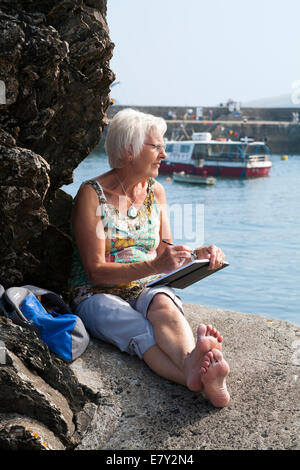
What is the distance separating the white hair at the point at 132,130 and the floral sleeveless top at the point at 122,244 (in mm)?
246

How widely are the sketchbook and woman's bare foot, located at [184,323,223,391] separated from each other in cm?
35

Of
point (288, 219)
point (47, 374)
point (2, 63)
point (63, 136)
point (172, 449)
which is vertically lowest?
point (288, 219)

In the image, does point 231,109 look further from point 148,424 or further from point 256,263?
point 148,424

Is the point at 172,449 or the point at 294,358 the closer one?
the point at 172,449

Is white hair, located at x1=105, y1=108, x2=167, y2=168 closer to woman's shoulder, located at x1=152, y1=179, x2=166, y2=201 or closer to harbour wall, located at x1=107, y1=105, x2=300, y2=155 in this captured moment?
woman's shoulder, located at x1=152, y1=179, x2=166, y2=201

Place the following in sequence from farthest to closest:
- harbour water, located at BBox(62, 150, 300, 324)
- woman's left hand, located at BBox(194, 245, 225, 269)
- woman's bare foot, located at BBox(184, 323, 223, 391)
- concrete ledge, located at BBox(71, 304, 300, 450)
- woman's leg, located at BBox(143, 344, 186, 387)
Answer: harbour water, located at BBox(62, 150, 300, 324) < woman's left hand, located at BBox(194, 245, 225, 269) < woman's leg, located at BBox(143, 344, 186, 387) < woman's bare foot, located at BBox(184, 323, 223, 391) < concrete ledge, located at BBox(71, 304, 300, 450)

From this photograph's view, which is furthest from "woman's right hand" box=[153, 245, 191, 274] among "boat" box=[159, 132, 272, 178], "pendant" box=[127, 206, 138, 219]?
"boat" box=[159, 132, 272, 178]

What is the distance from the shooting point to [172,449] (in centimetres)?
264

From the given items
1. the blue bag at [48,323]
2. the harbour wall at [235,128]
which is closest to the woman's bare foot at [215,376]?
the blue bag at [48,323]

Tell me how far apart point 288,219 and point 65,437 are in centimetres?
2073

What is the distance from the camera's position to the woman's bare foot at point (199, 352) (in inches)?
110

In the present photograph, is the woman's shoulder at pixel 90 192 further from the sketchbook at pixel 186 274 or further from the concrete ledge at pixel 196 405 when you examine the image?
the concrete ledge at pixel 196 405

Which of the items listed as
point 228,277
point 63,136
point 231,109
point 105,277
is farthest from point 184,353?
point 231,109

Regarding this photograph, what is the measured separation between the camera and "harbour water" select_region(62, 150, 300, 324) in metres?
10.6
